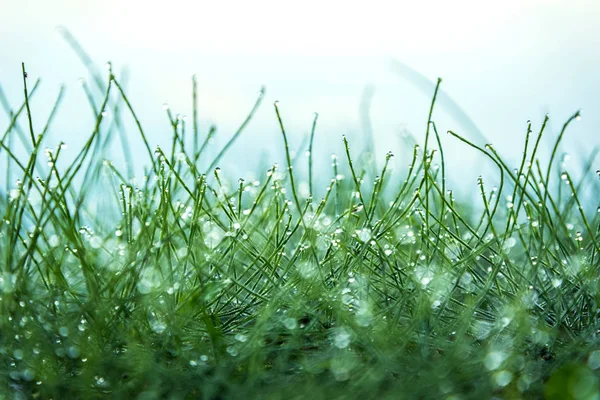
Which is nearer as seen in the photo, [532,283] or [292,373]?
[292,373]

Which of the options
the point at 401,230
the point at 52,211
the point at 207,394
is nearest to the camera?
the point at 207,394

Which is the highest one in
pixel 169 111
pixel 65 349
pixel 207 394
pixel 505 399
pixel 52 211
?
pixel 169 111

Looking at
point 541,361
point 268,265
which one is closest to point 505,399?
point 541,361

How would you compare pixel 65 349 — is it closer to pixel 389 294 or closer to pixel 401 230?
pixel 389 294

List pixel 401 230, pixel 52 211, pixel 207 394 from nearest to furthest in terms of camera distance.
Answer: pixel 207 394 < pixel 52 211 < pixel 401 230

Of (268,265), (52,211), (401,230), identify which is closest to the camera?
(52,211)

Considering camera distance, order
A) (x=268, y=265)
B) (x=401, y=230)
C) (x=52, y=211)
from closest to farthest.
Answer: (x=52, y=211)
(x=268, y=265)
(x=401, y=230)

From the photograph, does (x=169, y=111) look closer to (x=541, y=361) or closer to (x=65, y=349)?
(x=65, y=349)

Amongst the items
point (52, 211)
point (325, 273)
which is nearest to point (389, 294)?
point (325, 273)

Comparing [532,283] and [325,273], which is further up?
[325,273]
